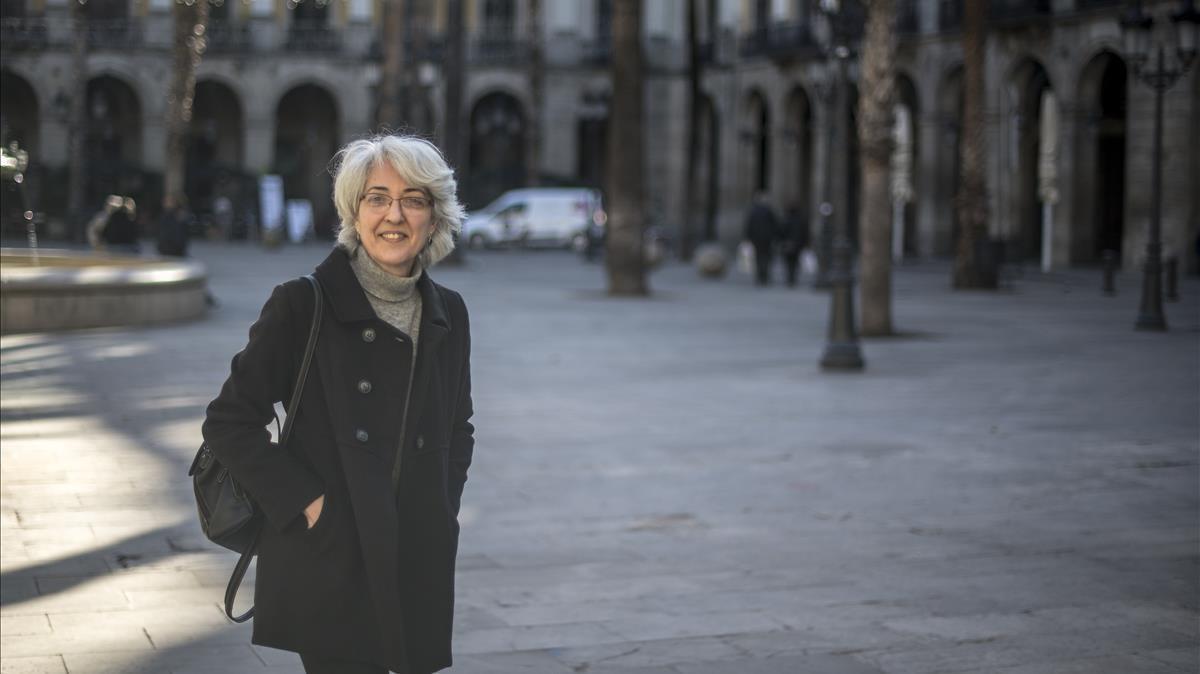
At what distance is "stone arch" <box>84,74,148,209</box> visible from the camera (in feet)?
180

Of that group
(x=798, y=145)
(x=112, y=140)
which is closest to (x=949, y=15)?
(x=798, y=145)

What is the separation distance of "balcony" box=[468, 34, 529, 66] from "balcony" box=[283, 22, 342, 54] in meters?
4.70

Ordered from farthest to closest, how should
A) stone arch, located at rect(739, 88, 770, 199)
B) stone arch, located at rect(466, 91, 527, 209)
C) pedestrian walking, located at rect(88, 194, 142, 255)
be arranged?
stone arch, located at rect(466, 91, 527, 209) → stone arch, located at rect(739, 88, 770, 199) → pedestrian walking, located at rect(88, 194, 142, 255)

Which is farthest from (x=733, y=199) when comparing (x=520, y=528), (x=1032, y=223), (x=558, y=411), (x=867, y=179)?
(x=520, y=528)

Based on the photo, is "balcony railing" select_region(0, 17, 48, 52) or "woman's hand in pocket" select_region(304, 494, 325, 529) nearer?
"woman's hand in pocket" select_region(304, 494, 325, 529)

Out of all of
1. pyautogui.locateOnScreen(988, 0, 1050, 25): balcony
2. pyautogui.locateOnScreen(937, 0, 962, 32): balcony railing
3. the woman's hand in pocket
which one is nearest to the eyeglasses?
the woman's hand in pocket

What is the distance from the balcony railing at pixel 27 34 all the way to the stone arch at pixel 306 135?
923 cm

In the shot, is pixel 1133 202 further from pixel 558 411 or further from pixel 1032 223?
pixel 558 411

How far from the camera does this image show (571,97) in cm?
6162

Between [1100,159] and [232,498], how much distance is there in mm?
39148

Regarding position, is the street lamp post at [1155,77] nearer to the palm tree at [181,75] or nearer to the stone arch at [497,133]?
the palm tree at [181,75]

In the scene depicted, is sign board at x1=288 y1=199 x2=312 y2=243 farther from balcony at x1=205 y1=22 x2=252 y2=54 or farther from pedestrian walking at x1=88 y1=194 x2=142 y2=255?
pedestrian walking at x1=88 y1=194 x2=142 y2=255

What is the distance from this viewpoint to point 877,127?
18188 millimetres

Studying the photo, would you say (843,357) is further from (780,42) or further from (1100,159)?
(780,42)
